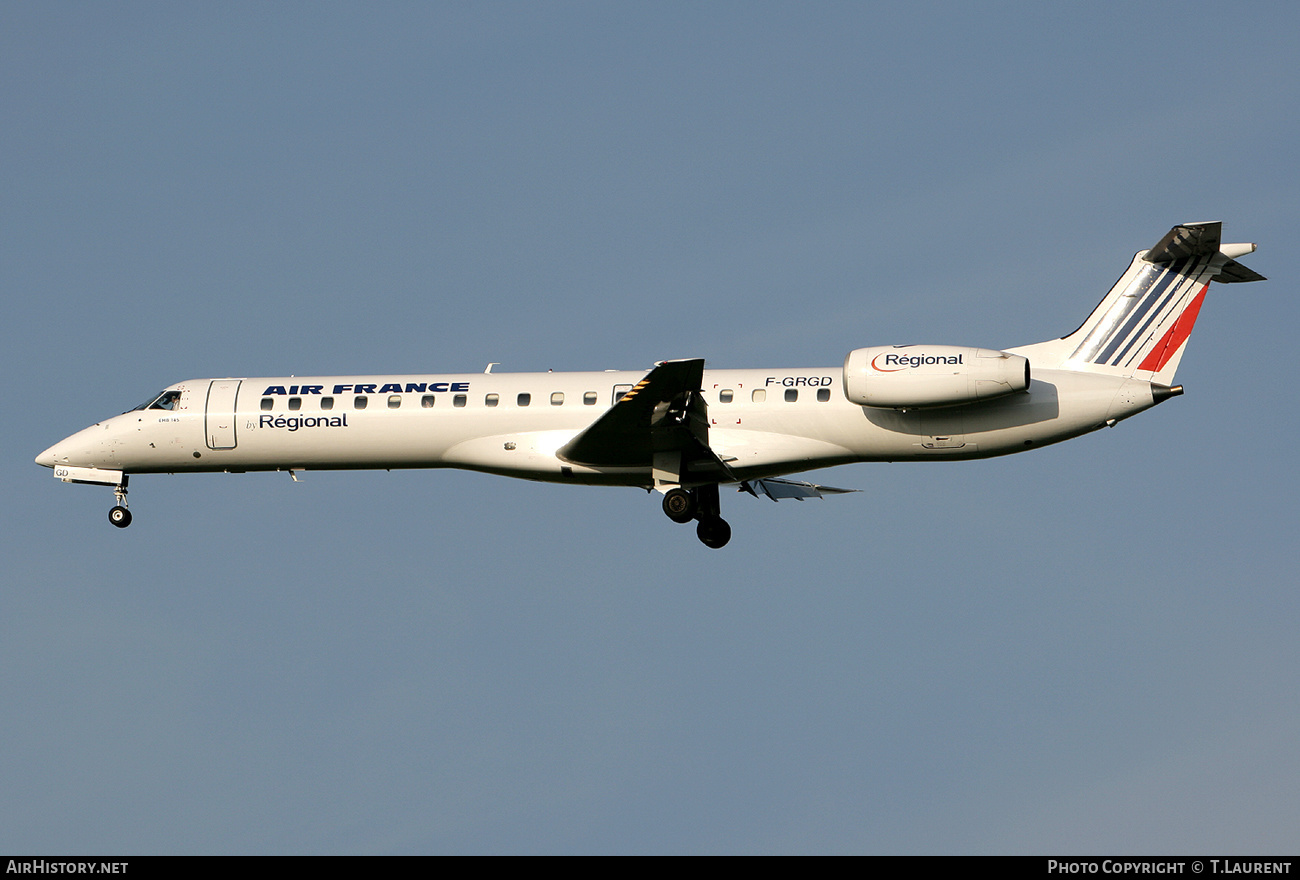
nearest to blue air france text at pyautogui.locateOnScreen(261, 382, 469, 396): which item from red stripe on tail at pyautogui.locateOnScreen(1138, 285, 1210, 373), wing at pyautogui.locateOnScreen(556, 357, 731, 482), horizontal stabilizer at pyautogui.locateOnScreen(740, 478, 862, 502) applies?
wing at pyautogui.locateOnScreen(556, 357, 731, 482)

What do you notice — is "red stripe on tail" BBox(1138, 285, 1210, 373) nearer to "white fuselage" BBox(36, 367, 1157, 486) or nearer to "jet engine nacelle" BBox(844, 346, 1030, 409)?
"white fuselage" BBox(36, 367, 1157, 486)

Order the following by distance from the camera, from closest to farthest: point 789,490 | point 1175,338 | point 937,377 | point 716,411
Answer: point 937,377
point 1175,338
point 716,411
point 789,490

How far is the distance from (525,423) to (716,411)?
131 inches

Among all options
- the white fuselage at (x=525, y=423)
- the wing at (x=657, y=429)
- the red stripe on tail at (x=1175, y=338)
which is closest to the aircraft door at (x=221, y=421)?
the white fuselage at (x=525, y=423)

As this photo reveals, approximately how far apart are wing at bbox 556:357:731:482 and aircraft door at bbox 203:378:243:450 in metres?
6.41

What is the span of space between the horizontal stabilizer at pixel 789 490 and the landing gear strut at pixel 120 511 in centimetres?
1185

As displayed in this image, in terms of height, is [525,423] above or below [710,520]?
above

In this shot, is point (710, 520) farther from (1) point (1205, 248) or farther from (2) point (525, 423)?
(1) point (1205, 248)

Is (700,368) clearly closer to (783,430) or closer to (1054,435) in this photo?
(783,430)

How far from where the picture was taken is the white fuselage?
24203mm

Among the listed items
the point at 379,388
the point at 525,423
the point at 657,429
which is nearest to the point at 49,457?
the point at 379,388

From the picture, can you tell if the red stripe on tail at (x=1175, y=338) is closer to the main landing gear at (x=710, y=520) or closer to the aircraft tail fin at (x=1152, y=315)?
the aircraft tail fin at (x=1152, y=315)

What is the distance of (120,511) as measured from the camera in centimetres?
2764
